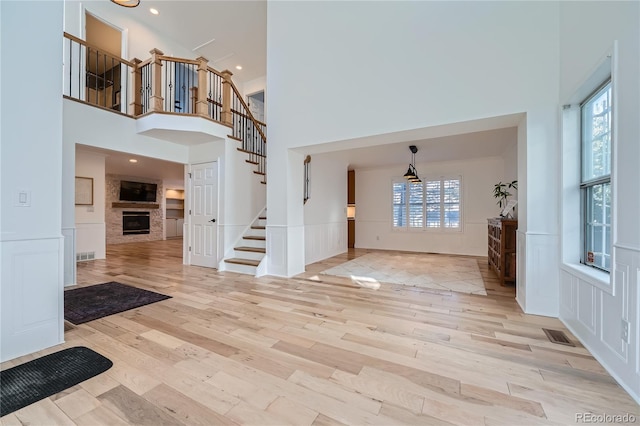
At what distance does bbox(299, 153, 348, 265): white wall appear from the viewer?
Answer: 19.8ft

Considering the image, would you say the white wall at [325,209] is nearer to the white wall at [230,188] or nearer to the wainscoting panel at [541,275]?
the white wall at [230,188]

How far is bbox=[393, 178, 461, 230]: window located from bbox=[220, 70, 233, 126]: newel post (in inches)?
205

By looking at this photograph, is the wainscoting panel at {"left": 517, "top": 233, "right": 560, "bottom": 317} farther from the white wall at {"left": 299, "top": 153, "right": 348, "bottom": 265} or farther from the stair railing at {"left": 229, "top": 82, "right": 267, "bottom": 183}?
the stair railing at {"left": 229, "top": 82, "right": 267, "bottom": 183}

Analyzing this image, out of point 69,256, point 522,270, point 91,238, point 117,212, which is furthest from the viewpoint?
point 117,212

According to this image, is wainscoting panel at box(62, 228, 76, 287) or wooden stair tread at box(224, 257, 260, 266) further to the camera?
wooden stair tread at box(224, 257, 260, 266)

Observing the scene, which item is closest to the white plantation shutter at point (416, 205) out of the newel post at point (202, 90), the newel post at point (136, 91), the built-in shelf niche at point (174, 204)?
the newel post at point (202, 90)

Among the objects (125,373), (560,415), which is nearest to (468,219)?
(560,415)

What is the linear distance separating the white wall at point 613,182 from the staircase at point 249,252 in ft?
13.7

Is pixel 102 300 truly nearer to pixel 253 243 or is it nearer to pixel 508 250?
pixel 253 243

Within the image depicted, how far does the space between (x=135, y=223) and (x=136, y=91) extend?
6.63 m

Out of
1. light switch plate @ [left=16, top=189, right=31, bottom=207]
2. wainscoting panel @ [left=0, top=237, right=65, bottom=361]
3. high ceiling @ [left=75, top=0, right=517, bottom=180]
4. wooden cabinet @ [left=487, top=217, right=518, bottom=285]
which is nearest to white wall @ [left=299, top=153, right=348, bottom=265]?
high ceiling @ [left=75, top=0, right=517, bottom=180]

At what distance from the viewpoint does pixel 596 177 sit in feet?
7.55

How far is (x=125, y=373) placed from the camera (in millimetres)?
1785

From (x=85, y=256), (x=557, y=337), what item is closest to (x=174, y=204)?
(x=85, y=256)
